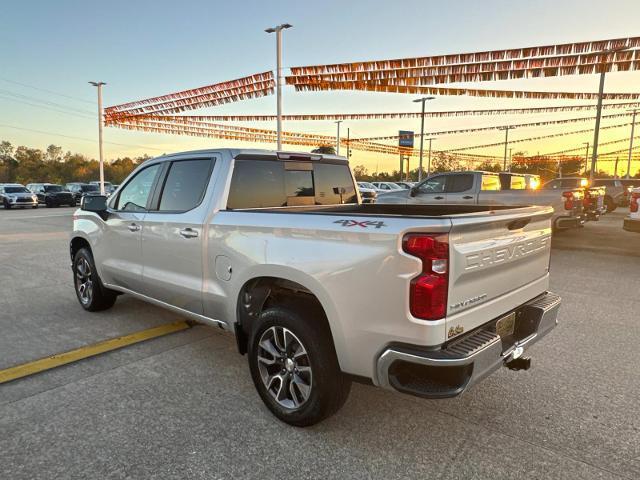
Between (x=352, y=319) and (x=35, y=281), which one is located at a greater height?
(x=352, y=319)

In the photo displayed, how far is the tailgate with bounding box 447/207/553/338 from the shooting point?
2.31m

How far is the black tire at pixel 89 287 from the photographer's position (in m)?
5.21

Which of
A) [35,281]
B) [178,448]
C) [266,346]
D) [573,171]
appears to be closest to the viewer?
[178,448]

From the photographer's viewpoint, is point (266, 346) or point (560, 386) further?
point (560, 386)

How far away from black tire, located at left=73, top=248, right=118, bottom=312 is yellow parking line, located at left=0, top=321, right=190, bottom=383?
3.13 ft

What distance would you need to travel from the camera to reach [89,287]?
5375 mm

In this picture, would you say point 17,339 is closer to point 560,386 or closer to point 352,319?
point 352,319

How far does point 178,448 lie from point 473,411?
199 centimetres

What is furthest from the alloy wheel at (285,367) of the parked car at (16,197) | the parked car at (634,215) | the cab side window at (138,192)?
the parked car at (16,197)

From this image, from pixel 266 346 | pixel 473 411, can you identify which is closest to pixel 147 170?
pixel 266 346

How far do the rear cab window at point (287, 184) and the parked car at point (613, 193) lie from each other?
854 inches

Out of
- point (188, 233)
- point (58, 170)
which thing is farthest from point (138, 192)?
point (58, 170)

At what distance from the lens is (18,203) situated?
28703 mm

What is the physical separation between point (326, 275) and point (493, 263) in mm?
991
